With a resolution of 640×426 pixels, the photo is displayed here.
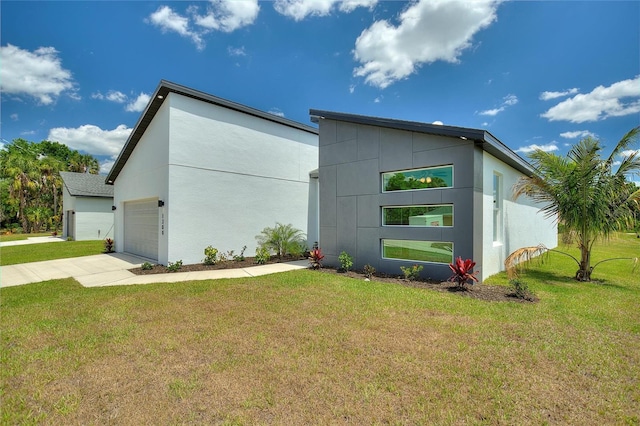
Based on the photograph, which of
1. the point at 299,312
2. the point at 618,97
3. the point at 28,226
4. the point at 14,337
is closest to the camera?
the point at 14,337

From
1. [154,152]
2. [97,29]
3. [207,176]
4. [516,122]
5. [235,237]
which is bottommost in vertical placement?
[235,237]

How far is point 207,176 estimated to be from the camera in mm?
11484

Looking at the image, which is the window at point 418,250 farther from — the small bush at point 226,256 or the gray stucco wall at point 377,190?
the small bush at point 226,256

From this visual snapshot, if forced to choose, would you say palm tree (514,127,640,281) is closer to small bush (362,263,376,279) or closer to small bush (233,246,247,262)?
small bush (362,263,376,279)

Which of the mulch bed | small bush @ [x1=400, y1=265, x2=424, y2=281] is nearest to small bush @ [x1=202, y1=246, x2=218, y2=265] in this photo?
the mulch bed

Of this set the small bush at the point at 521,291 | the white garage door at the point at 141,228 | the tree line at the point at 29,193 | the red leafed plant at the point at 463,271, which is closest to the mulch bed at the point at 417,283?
the small bush at the point at 521,291

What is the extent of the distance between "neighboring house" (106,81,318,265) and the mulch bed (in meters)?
0.69

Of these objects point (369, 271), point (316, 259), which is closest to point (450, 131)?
point (369, 271)

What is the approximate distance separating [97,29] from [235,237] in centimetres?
914

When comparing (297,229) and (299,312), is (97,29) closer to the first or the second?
(297,229)

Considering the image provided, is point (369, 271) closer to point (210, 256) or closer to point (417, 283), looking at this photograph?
point (417, 283)

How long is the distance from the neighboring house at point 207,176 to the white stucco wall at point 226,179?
0.13 ft

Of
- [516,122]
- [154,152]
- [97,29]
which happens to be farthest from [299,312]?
[516,122]

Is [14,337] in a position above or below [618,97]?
below
